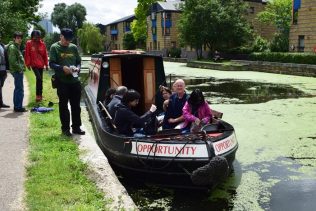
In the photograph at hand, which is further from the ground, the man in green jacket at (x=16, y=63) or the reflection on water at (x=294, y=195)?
the man in green jacket at (x=16, y=63)

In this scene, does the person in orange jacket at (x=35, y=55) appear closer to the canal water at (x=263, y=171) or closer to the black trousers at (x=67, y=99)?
the black trousers at (x=67, y=99)

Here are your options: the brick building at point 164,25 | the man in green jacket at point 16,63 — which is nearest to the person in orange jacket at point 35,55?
the man in green jacket at point 16,63

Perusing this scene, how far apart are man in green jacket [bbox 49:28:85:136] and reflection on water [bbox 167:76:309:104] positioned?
8.29 metres

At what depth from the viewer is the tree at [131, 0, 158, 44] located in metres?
64.0

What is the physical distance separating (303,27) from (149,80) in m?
25.4

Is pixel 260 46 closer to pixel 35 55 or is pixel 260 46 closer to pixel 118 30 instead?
pixel 35 55

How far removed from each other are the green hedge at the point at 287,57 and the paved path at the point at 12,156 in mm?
21054

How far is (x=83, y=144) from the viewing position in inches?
269

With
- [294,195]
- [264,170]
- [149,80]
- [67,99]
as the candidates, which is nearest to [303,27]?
[149,80]

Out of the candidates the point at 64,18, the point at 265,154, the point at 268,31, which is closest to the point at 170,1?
the point at 268,31

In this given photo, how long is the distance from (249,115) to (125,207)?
836 cm

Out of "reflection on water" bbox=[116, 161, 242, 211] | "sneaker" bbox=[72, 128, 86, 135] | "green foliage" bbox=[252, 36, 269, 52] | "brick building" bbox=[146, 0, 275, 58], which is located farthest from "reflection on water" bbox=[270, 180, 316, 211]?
"brick building" bbox=[146, 0, 275, 58]

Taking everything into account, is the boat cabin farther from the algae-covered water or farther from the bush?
the bush

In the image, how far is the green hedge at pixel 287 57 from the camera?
26.0 metres
